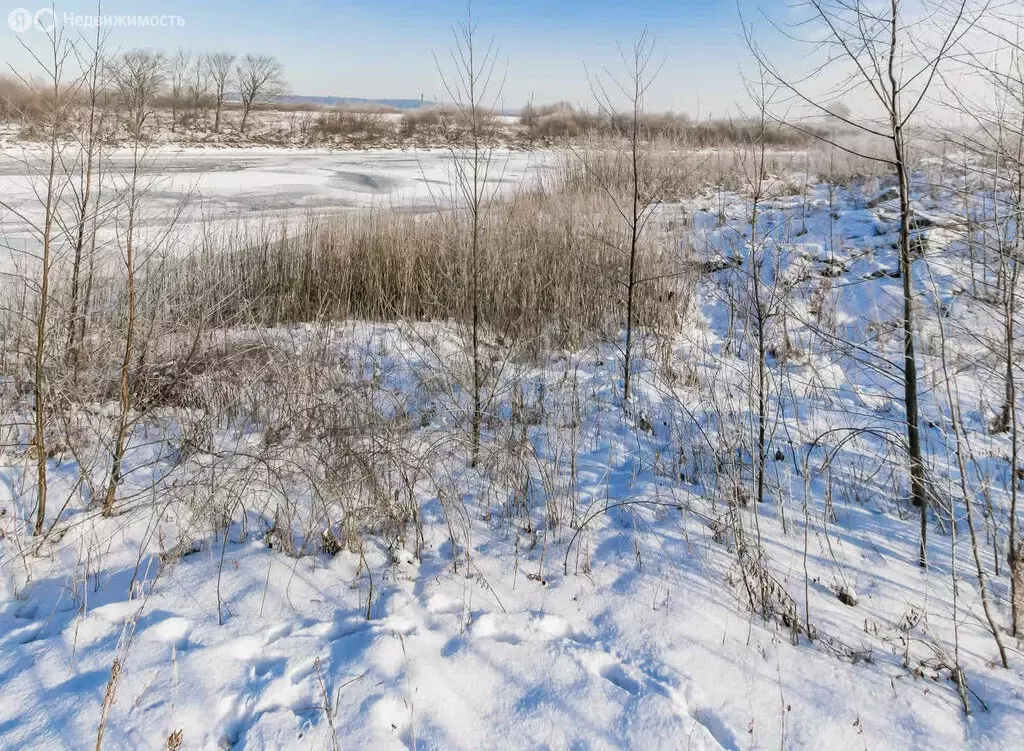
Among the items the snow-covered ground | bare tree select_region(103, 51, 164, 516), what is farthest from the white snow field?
the snow-covered ground

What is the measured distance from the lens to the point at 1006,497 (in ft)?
11.3

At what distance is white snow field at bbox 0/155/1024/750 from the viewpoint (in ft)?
6.01

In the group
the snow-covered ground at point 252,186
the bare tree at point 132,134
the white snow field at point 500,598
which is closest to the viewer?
the white snow field at point 500,598

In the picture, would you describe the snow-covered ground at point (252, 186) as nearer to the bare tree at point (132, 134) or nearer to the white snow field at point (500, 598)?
the bare tree at point (132, 134)

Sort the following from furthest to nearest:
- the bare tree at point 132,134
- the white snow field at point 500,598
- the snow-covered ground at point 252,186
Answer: the snow-covered ground at point 252,186 → the bare tree at point 132,134 → the white snow field at point 500,598

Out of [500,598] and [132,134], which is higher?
[132,134]

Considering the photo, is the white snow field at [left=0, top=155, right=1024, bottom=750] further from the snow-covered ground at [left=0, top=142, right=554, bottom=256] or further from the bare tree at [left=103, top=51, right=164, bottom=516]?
the snow-covered ground at [left=0, top=142, right=554, bottom=256]

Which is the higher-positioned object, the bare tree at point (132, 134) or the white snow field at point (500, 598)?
the bare tree at point (132, 134)

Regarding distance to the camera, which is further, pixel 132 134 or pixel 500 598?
pixel 132 134

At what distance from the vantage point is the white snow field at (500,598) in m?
1.83

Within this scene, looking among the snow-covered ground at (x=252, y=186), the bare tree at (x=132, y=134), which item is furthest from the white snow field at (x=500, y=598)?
the snow-covered ground at (x=252, y=186)

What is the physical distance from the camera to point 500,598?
2.41 metres

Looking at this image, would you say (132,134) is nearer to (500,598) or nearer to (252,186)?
(500,598)

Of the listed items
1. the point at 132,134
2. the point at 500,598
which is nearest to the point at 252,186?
the point at 132,134
